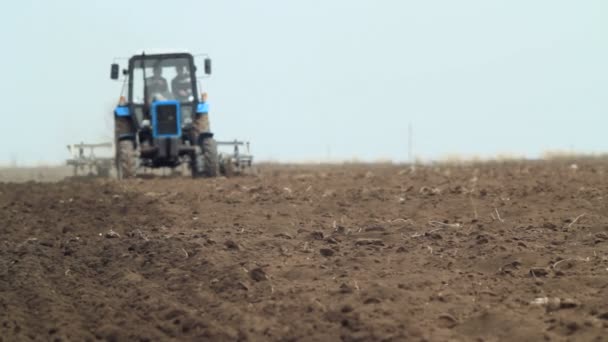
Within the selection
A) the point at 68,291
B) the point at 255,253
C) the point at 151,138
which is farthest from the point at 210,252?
the point at 151,138

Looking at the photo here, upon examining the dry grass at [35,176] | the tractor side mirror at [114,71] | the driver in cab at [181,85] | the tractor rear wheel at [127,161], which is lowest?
the dry grass at [35,176]

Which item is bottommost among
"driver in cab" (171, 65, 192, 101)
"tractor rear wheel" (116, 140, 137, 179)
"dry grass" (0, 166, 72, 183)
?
"dry grass" (0, 166, 72, 183)

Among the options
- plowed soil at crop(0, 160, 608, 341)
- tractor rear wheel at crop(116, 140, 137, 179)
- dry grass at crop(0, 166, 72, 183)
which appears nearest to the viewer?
plowed soil at crop(0, 160, 608, 341)

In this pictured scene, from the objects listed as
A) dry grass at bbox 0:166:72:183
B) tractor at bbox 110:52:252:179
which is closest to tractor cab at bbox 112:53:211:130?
tractor at bbox 110:52:252:179

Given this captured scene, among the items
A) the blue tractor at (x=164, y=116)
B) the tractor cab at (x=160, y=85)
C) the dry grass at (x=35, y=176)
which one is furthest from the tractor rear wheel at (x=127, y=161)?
the dry grass at (x=35, y=176)

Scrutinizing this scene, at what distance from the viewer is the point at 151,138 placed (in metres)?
21.8

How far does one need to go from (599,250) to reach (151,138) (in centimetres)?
1509

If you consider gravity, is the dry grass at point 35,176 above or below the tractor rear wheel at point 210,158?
below

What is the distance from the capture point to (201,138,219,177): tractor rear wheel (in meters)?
21.4

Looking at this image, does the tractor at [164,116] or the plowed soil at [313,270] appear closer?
the plowed soil at [313,270]

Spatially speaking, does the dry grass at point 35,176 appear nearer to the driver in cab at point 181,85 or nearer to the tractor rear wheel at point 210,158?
the driver in cab at point 181,85

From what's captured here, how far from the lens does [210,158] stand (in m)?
21.4

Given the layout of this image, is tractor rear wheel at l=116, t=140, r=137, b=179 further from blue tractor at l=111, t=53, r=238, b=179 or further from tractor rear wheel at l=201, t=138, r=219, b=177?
tractor rear wheel at l=201, t=138, r=219, b=177

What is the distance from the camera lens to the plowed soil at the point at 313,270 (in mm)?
5895
